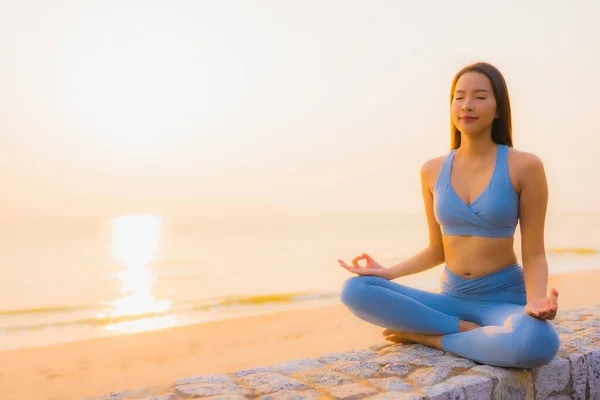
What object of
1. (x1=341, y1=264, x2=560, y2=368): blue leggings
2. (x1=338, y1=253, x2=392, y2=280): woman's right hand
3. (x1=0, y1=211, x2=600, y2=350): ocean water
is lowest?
(x1=0, y1=211, x2=600, y2=350): ocean water

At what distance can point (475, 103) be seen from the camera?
10.2 ft

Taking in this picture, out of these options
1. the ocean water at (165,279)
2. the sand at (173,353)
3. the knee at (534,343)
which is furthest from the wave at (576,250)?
the knee at (534,343)

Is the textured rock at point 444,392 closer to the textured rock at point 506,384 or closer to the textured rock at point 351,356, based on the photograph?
the textured rock at point 506,384

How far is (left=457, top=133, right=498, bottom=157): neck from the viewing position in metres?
3.20

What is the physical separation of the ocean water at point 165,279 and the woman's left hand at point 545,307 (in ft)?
21.0

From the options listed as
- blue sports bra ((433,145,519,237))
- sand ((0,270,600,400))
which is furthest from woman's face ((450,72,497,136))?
sand ((0,270,600,400))

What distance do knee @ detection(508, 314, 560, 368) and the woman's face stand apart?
3.50ft

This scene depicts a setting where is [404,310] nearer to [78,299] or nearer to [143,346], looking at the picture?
[143,346]

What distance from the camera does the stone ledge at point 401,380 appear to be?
8.49 ft

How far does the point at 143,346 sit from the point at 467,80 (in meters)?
5.25

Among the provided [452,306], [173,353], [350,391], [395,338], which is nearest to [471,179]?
[452,306]

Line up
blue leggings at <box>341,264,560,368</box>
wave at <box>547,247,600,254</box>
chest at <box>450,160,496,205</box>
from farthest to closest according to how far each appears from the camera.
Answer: wave at <box>547,247,600,254</box>
chest at <box>450,160,496,205</box>
blue leggings at <box>341,264,560,368</box>

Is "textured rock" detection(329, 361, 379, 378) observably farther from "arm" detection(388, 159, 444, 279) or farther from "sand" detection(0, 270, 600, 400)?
"sand" detection(0, 270, 600, 400)

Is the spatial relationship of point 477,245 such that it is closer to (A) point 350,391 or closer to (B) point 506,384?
(B) point 506,384
